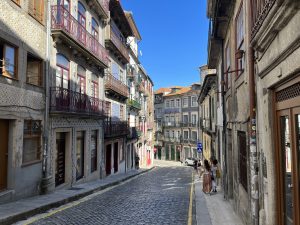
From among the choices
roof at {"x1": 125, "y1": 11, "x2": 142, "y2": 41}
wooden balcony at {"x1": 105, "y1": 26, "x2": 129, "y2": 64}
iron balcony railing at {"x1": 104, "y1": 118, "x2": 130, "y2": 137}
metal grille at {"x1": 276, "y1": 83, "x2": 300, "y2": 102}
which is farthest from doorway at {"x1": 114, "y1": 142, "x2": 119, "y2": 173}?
metal grille at {"x1": 276, "y1": 83, "x2": 300, "y2": 102}

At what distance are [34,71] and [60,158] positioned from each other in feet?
15.0

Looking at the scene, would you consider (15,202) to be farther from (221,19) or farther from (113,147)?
(113,147)

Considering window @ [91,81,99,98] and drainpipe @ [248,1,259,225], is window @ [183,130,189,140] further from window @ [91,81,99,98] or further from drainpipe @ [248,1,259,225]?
drainpipe @ [248,1,259,225]

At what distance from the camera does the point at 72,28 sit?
15703mm

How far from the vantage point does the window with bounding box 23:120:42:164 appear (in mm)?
11942

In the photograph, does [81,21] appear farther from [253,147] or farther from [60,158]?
[253,147]

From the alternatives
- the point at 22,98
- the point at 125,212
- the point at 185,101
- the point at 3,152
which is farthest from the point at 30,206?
the point at 185,101

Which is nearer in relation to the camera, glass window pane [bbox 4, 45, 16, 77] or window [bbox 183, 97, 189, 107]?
glass window pane [bbox 4, 45, 16, 77]

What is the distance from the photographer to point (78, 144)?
17922mm

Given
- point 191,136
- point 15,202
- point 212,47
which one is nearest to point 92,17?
point 212,47

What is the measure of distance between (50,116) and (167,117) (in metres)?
54.4

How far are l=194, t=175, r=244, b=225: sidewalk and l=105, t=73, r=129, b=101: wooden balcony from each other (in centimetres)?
1150

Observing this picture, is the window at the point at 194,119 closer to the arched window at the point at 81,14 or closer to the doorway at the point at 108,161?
the doorway at the point at 108,161

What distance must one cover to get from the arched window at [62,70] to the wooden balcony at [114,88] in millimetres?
6314
